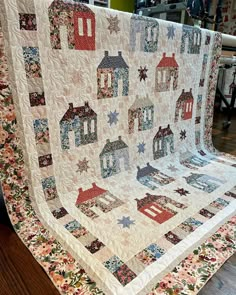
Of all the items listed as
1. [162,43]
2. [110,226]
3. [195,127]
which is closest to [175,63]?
[162,43]

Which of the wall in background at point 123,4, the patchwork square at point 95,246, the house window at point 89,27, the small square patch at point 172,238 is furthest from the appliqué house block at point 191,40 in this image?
the wall in background at point 123,4

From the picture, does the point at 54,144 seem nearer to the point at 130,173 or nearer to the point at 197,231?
the point at 130,173

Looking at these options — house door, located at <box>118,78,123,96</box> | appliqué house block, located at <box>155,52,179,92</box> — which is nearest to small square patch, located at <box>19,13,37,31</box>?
house door, located at <box>118,78,123,96</box>

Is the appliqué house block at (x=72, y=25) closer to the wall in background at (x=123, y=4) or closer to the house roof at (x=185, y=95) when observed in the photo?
the house roof at (x=185, y=95)

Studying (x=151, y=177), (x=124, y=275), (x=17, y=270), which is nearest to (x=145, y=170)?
(x=151, y=177)

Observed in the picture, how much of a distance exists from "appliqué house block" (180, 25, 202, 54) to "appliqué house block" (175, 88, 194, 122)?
24 cm

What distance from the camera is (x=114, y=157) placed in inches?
45.0

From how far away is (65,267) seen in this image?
2.27 ft

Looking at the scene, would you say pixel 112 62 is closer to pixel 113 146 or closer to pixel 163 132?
pixel 113 146

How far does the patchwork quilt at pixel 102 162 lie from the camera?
725 mm

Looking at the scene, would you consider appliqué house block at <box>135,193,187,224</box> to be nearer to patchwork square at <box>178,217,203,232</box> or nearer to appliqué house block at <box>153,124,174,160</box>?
patchwork square at <box>178,217,203,232</box>

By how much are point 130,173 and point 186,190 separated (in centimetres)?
28

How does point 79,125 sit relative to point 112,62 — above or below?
below

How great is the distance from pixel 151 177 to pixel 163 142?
26 centimetres
